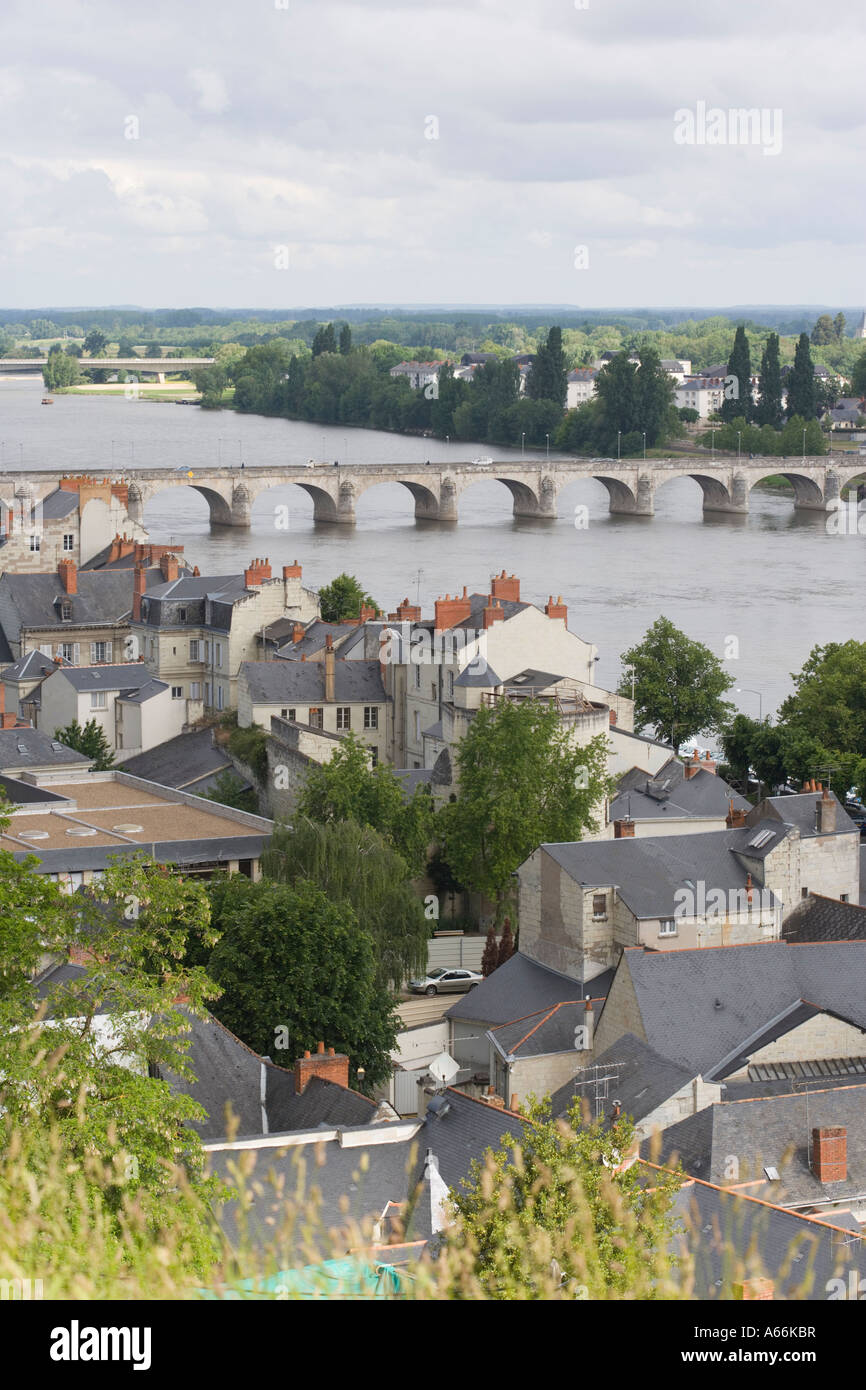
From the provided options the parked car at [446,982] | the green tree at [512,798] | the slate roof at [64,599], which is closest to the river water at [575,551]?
the slate roof at [64,599]

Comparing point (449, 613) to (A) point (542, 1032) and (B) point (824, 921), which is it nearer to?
(B) point (824, 921)

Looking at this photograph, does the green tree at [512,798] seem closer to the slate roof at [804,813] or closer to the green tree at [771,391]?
the slate roof at [804,813]

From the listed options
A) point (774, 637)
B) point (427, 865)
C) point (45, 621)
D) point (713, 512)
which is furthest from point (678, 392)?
point (427, 865)

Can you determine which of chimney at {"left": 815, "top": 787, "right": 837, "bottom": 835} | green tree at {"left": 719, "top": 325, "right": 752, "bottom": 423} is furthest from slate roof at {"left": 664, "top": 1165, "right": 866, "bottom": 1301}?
green tree at {"left": 719, "top": 325, "right": 752, "bottom": 423}

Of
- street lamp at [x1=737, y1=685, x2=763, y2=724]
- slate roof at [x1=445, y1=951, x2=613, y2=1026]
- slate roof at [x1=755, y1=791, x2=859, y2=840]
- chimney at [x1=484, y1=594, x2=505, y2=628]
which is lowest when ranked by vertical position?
street lamp at [x1=737, y1=685, x2=763, y2=724]

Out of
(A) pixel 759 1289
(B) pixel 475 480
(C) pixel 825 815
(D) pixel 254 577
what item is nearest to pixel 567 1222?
(A) pixel 759 1289

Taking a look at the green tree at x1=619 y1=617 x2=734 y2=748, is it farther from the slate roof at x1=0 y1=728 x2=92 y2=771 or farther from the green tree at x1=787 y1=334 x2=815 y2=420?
the green tree at x1=787 y1=334 x2=815 y2=420
